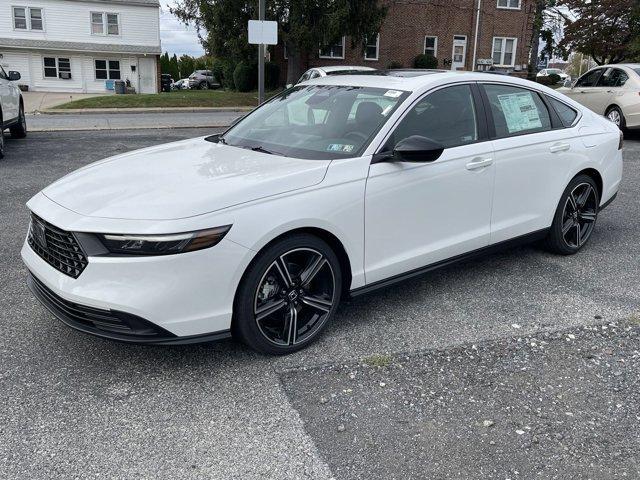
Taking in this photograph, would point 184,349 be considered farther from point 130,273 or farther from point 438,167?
point 438,167

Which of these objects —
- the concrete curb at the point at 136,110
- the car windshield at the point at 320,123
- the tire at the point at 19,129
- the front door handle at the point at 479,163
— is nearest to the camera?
the car windshield at the point at 320,123

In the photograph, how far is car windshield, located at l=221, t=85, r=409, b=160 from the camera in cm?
402

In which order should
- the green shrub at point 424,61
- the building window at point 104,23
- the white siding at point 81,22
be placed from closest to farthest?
the green shrub at point 424,61
the white siding at point 81,22
the building window at point 104,23

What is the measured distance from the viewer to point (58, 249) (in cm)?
335

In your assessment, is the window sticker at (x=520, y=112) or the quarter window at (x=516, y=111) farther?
the window sticker at (x=520, y=112)

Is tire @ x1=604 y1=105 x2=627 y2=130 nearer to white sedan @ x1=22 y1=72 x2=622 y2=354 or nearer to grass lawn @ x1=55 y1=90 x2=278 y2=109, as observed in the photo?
white sedan @ x1=22 y1=72 x2=622 y2=354

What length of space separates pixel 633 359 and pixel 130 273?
2981 mm

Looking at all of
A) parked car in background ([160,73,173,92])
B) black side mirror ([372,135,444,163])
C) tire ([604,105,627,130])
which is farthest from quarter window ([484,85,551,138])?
parked car in background ([160,73,173,92])

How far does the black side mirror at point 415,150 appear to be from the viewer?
150 inches

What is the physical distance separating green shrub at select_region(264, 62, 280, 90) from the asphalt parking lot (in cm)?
2891

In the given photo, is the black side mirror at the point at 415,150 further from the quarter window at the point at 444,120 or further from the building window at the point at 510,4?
the building window at the point at 510,4

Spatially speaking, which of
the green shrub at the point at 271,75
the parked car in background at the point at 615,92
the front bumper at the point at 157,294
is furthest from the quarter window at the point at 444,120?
the green shrub at the point at 271,75

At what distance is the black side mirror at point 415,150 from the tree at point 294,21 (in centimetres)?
2325

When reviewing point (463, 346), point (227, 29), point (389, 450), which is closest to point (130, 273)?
point (389, 450)
